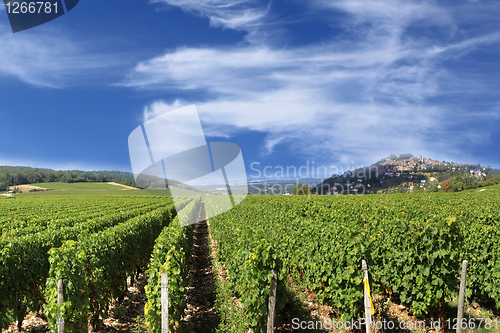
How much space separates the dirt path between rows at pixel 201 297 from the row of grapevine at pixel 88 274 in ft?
6.79

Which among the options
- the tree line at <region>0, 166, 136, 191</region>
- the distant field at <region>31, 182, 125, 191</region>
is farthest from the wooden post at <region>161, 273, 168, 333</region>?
the tree line at <region>0, 166, 136, 191</region>

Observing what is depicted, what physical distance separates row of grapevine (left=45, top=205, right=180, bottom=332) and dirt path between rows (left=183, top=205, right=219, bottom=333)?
81.5 inches

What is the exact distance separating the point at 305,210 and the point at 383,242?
10.2m

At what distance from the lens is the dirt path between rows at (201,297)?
23.0 feet

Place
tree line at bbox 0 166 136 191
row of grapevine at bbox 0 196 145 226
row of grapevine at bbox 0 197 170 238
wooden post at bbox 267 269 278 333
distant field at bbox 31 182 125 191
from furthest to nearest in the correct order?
tree line at bbox 0 166 136 191, distant field at bbox 31 182 125 191, row of grapevine at bbox 0 196 145 226, row of grapevine at bbox 0 197 170 238, wooden post at bbox 267 269 278 333

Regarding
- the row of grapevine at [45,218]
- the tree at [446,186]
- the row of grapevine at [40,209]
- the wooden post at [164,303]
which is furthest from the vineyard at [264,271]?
the tree at [446,186]

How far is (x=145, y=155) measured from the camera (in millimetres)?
5898

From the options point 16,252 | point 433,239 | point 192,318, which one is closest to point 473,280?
point 433,239

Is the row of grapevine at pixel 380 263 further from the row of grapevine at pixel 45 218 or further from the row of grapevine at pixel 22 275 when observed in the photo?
the row of grapevine at pixel 45 218

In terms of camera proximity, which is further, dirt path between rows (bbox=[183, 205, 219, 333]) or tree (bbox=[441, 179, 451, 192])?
tree (bbox=[441, 179, 451, 192])

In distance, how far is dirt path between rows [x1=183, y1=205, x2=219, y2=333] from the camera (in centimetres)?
701

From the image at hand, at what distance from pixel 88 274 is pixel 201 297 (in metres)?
3.43

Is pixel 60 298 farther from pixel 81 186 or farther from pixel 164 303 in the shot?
pixel 81 186

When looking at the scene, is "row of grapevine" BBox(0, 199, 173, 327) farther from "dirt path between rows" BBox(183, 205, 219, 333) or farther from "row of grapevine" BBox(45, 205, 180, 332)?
"dirt path between rows" BBox(183, 205, 219, 333)
